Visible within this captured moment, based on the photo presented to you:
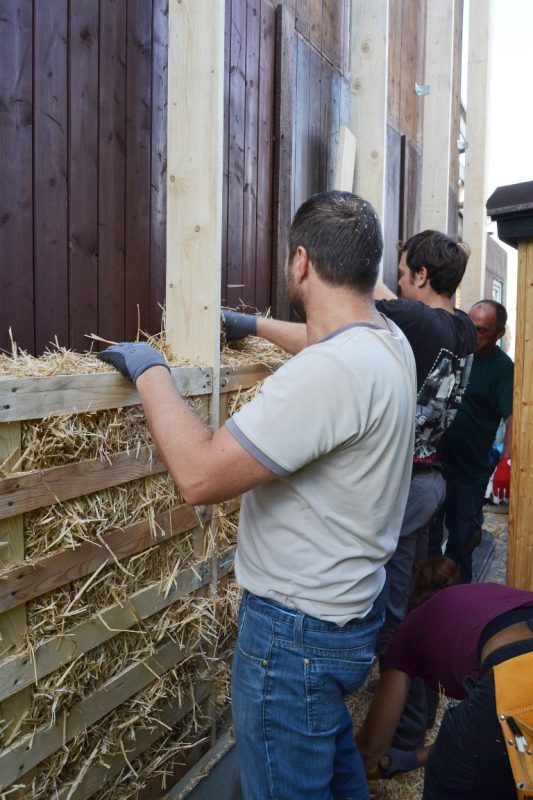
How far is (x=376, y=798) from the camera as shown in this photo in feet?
10.2

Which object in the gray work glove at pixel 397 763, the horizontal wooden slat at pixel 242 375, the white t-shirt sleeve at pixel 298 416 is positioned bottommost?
the gray work glove at pixel 397 763

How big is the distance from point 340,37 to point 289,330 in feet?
10.5

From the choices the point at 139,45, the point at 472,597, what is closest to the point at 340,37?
the point at 139,45

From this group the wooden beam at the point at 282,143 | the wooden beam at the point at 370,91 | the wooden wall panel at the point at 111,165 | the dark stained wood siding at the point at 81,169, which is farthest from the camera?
the wooden beam at the point at 370,91

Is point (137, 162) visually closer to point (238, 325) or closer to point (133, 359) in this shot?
point (238, 325)

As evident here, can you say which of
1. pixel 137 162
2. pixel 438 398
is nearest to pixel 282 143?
pixel 137 162

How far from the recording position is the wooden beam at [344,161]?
4160 millimetres

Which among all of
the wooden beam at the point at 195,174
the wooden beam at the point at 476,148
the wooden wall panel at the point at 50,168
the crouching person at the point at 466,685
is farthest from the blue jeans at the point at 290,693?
the wooden beam at the point at 476,148

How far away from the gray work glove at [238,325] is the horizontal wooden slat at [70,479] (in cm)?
83

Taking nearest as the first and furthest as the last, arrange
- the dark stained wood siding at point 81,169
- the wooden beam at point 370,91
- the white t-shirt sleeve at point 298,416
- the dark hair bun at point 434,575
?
the white t-shirt sleeve at point 298,416 < the dark stained wood siding at point 81,169 < the dark hair bun at point 434,575 < the wooden beam at point 370,91

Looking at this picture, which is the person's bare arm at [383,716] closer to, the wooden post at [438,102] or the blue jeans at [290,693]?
the blue jeans at [290,693]

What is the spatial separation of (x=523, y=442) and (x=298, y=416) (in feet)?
8.52

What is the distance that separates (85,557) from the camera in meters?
2.13

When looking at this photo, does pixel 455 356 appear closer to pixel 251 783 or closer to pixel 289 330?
pixel 289 330
